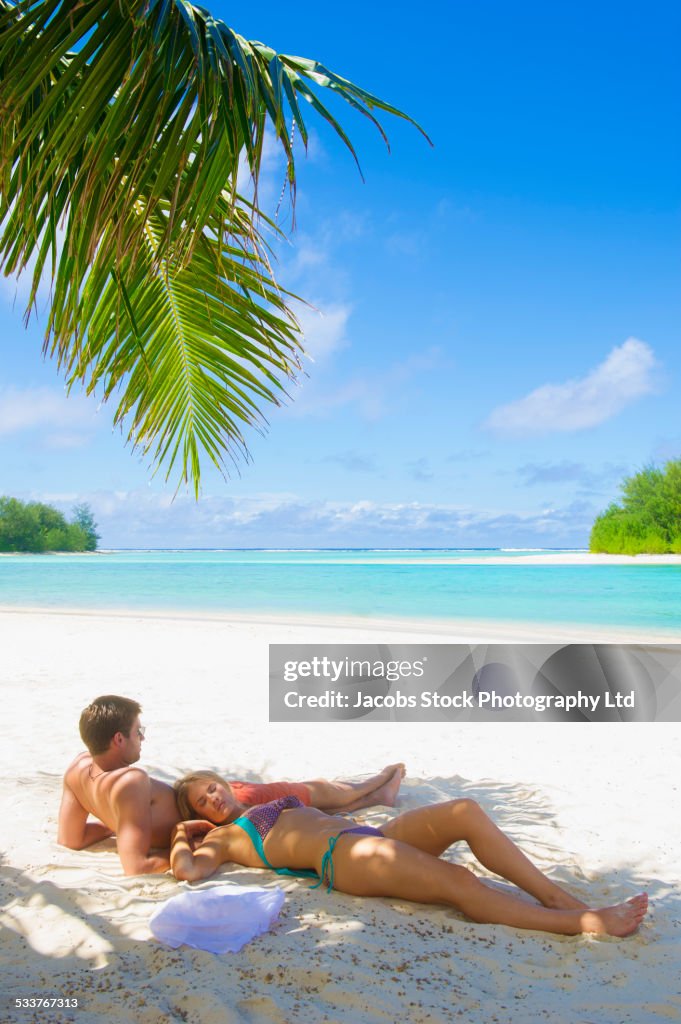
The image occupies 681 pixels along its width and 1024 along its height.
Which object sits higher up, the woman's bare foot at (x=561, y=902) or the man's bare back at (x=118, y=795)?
the man's bare back at (x=118, y=795)

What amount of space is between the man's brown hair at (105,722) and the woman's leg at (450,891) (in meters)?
1.00

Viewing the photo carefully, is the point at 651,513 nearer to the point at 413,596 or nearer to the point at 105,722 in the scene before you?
the point at 413,596

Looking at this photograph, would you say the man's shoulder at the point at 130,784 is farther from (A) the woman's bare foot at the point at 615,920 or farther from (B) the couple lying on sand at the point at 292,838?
(A) the woman's bare foot at the point at 615,920

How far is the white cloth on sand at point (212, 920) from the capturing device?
237 cm

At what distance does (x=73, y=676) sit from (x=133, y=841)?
537cm

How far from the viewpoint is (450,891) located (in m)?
2.59

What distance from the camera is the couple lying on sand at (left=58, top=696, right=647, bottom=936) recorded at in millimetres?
2580

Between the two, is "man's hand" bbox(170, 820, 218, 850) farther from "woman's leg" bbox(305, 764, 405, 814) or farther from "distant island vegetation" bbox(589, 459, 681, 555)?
"distant island vegetation" bbox(589, 459, 681, 555)

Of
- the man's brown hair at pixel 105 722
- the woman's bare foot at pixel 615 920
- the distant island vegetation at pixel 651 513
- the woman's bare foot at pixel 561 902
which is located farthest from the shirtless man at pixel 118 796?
the distant island vegetation at pixel 651 513

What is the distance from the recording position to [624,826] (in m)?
3.68

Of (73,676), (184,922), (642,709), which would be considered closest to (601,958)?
(184,922)

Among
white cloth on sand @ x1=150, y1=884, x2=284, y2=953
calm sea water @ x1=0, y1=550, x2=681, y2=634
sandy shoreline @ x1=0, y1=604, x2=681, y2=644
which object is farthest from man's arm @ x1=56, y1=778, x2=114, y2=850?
calm sea water @ x1=0, y1=550, x2=681, y2=634

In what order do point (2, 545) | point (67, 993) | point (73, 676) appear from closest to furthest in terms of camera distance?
1. point (67, 993)
2. point (73, 676)
3. point (2, 545)

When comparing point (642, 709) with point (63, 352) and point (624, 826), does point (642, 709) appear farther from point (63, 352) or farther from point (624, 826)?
point (63, 352)
